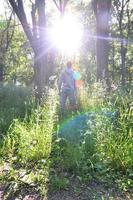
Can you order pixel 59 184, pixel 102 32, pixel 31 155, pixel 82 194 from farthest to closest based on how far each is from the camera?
1. pixel 102 32
2. pixel 31 155
3. pixel 59 184
4. pixel 82 194

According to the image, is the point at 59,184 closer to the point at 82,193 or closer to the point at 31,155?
the point at 82,193

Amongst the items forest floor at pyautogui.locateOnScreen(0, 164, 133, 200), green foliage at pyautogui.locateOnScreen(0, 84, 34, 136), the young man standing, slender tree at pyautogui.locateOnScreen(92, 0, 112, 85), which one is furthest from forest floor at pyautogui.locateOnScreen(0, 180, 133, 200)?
slender tree at pyautogui.locateOnScreen(92, 0, 112, 85)

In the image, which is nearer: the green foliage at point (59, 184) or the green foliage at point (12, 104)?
the green foliage at point (59, 184)

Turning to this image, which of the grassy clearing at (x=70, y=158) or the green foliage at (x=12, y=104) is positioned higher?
the grassy clearing at (x=70, y=158)

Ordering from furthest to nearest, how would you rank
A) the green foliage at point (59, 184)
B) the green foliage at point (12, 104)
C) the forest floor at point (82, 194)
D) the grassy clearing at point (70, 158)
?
1. the green foliage at point (12, 104)
2. the grassy clearing at point (70, 158)
3. the green foliage at point (59, 184)
4. the forest floor at point (82, 194)

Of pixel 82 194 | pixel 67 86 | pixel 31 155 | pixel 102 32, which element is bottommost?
pixel 82 194

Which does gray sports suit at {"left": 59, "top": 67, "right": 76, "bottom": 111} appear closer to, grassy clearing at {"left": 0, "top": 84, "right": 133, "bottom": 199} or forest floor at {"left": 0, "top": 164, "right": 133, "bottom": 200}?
grassy clearing at {"left": 0, "top": 84, "right": 133, "bottom": 199}

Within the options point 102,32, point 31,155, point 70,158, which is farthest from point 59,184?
point 102,32

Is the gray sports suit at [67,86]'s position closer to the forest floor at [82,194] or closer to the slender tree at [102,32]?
the slender tree at [102,32]

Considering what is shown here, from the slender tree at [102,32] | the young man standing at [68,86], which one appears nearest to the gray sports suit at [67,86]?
the young man standing at [68,86]

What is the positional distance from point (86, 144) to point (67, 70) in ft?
18.8

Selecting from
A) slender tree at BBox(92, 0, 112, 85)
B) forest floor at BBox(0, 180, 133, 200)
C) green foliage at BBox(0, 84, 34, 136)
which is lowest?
green foliage at BBox(0, 84, 34, 136)

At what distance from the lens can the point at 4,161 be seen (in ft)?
21.2

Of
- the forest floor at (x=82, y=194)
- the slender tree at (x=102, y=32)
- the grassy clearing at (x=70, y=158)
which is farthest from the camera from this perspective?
the slender tree at (x=102, y=32)
